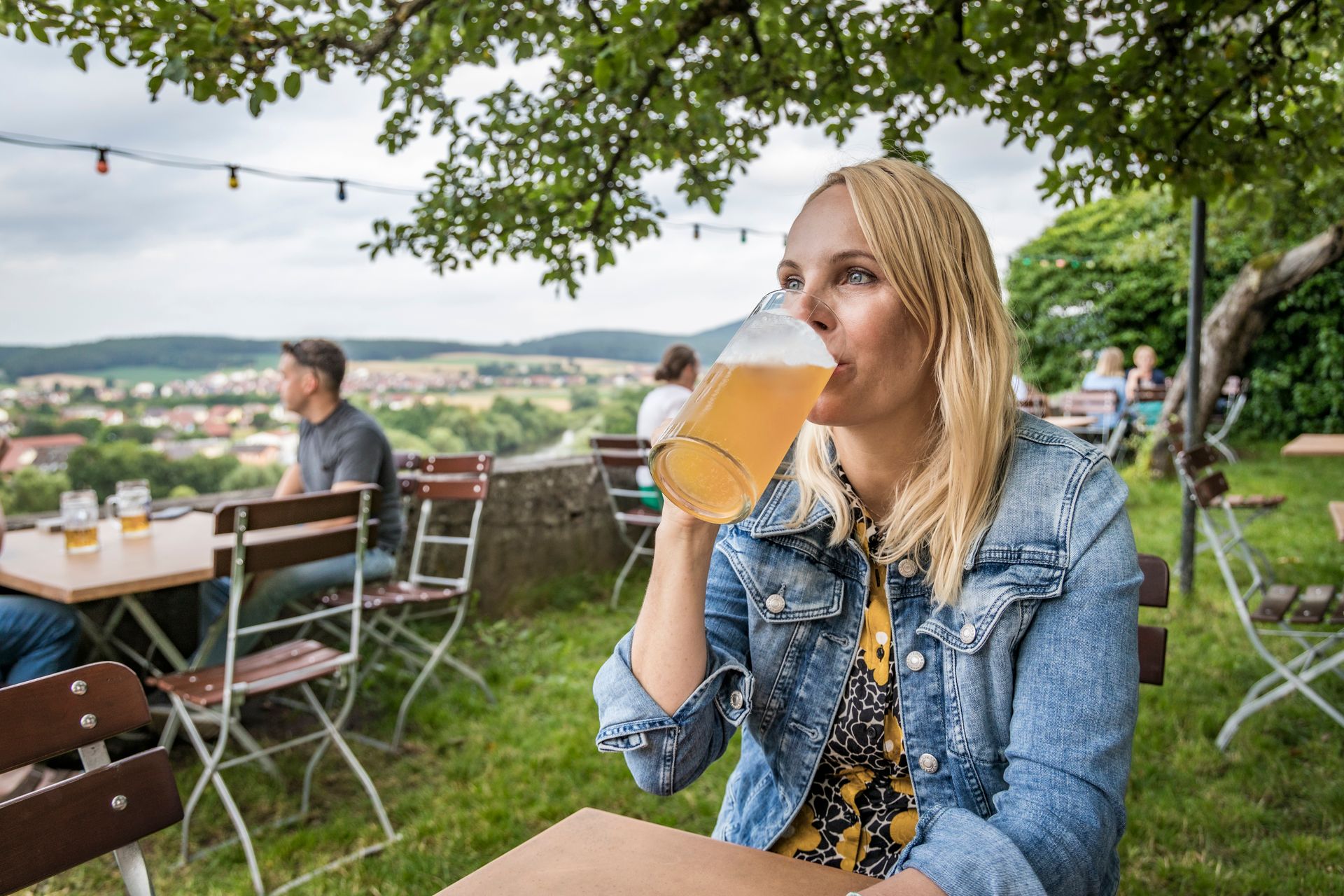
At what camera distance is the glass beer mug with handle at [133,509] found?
130 inches

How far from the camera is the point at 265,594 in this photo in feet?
11.3

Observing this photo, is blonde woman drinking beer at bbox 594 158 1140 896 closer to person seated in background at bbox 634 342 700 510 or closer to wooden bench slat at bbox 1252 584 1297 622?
wooden bench slat at bbox 1252 584 1297 622

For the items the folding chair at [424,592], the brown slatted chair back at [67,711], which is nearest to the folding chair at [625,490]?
the folding chair at [424,592]

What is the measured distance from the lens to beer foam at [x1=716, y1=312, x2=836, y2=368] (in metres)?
0.93

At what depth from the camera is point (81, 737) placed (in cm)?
111

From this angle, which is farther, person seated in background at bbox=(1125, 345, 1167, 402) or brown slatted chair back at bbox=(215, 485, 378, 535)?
person seated in background at bbox=(1125, 345, 1167, 402)

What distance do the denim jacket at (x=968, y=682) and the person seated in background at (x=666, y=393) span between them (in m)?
3.98

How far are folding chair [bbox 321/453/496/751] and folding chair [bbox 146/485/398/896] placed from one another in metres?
0.46

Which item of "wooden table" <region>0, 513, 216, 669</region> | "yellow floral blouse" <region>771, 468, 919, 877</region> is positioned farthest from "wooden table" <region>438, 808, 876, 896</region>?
"wooden table" <region>0, 513, 216, 669</region>

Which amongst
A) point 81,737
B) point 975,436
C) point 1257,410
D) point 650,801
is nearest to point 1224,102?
point 975,436

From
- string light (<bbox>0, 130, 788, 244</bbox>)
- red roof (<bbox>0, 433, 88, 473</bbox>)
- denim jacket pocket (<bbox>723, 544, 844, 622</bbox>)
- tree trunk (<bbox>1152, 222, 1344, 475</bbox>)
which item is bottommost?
red roof (<bbox>0, 433, 88, 473</bbox>)

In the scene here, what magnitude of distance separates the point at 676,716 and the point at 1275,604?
10.1ft

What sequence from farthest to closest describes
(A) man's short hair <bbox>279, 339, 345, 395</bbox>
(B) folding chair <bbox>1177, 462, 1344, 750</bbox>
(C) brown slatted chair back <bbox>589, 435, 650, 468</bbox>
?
(C) brown slatted chair back <bbox>589, 435, 650, 468</bbox>
(A) man's short hair <bbox>279, 339, 345, 395</bbox>
(B) folding chair <bbox>1177, 462, 1344, 750</bbox>

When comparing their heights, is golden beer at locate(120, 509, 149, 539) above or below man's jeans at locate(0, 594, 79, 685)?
above
